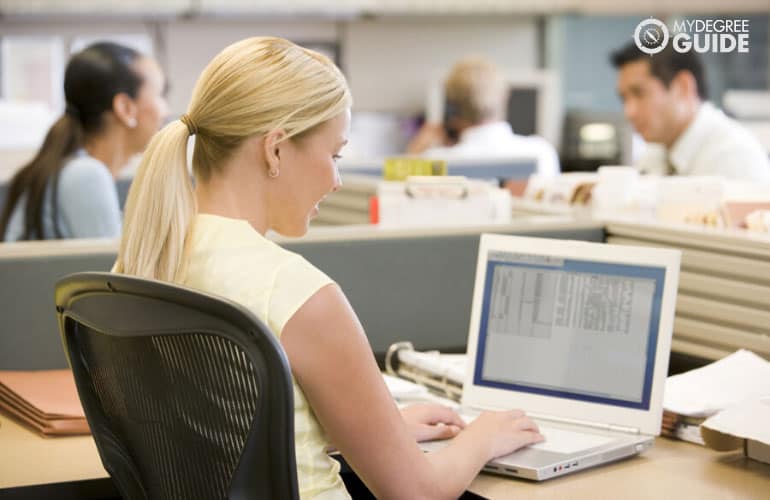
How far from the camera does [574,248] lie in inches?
67.3

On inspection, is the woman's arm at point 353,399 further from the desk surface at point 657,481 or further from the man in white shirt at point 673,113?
the man in white shirt at point 673,113

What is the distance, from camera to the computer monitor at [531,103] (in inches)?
211

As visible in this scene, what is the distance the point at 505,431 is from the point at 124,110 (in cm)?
182

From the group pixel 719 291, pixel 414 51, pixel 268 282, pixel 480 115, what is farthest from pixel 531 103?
pixel 268 282

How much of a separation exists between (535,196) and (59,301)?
4.99 feet

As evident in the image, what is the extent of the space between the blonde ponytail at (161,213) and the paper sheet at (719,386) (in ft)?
2.43

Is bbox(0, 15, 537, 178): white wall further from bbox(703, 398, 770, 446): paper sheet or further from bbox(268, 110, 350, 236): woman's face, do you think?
bbox(703, 398, 770, 446): paper sheet

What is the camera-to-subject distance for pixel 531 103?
5.47 meters

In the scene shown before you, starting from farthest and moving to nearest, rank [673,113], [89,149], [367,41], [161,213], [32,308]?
[367,41] → [673,113] → [89,149] → [32,308] → [161,213]

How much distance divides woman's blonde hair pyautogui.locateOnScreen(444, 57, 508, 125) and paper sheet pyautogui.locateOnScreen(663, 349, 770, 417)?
307cm

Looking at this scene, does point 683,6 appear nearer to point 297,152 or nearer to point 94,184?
point 94,184

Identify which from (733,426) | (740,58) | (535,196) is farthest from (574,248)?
(740,58)

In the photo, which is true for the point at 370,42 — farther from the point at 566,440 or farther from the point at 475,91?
the point at 566,440

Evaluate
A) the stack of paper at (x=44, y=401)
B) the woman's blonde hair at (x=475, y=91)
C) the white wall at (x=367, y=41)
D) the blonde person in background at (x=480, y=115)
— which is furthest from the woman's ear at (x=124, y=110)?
the woman's blonde hair at (x=475, y=91)
